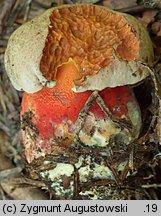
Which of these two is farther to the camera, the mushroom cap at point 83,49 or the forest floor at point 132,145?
the forest floor at point 132,145

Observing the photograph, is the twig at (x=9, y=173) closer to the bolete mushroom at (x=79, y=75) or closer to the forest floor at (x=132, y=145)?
the forest floor at (x=132, y=145)

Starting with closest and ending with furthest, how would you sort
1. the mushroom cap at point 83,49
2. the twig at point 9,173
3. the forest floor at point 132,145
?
the mushroom cap at point 83,49, the forest floor at point 132,145, the twig at point 9,173

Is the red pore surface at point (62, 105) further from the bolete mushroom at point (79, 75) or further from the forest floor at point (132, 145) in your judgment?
the forest floor at point (132, 145)

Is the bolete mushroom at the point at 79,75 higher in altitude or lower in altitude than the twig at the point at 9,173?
higher

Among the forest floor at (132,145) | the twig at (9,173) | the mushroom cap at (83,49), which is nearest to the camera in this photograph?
the mushroom cap at (83,49)

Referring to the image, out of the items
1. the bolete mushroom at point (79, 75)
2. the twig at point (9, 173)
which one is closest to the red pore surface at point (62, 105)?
the bolete mushroom at point (79, 75)

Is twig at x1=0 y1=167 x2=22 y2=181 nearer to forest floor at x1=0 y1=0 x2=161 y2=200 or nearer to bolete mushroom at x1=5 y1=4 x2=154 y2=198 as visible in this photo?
forest floor at x1=0 y1=0 x2=161 y2=200
